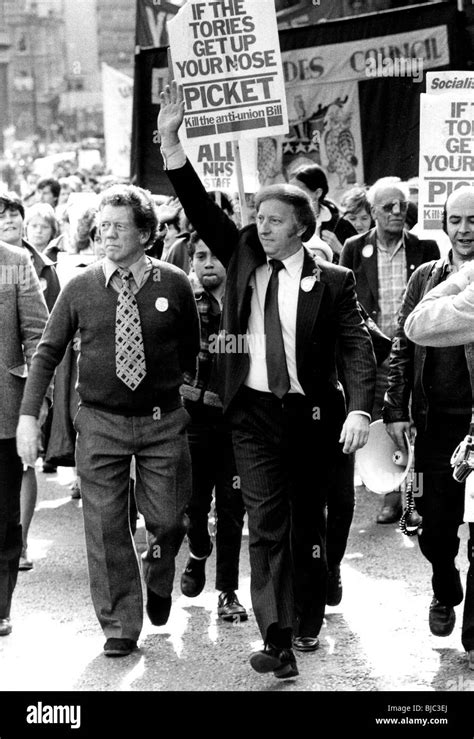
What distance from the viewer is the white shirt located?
21.0 feet

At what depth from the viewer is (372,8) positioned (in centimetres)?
1917

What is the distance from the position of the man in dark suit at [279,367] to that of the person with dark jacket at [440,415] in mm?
334

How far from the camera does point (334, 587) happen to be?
24.4 feet

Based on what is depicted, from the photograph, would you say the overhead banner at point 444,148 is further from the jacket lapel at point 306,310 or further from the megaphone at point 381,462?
the jacket lapel at point 306,310

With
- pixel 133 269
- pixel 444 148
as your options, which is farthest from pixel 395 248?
pixel 133 269

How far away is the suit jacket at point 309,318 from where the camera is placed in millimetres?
6406

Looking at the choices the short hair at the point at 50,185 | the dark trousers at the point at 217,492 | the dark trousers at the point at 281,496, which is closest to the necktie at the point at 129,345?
the dark trousers at the point at 281,496

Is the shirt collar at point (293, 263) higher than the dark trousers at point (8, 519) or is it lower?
higher

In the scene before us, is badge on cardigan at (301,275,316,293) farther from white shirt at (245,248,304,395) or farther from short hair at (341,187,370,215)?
short hair at (341,187,370,215)

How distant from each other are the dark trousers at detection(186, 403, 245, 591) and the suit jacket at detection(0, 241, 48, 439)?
95 cm

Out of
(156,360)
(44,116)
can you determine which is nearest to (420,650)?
(156,360)
